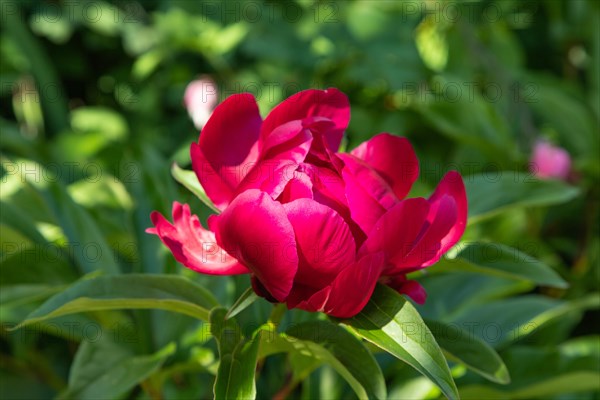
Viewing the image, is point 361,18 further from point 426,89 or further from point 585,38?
point 585,38

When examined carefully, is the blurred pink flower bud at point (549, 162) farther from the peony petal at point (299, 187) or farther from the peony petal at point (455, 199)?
the peony petal at point (299, 187)

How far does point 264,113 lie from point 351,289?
0.78m

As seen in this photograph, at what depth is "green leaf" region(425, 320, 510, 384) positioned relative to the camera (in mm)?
750

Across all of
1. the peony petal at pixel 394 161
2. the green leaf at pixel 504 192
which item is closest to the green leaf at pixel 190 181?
the peony petal at pixel 394 161

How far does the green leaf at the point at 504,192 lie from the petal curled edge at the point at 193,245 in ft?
1.26

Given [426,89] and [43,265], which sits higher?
[43,265]

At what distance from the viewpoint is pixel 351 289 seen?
2.09ft

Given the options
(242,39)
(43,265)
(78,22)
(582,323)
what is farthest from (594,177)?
(78,22)

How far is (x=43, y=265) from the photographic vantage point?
1.02 metres

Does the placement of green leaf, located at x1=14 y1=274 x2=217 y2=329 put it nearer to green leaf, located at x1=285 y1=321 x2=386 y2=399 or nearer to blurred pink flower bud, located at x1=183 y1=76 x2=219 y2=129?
green leaf, located at x1=285 y1=321 x2=386 y2=399

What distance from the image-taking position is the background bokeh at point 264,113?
3.26ft

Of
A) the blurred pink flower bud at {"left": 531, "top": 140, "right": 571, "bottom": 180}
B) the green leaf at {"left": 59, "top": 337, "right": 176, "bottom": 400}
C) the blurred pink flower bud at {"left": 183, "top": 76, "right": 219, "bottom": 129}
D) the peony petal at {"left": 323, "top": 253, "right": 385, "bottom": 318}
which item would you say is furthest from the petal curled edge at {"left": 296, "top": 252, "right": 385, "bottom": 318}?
the blurred pink flower bud at {"left": 183, "top": 76, "right": 219, "bottom": 129}

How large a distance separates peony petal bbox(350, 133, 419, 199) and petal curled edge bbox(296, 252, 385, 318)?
0.35 ft

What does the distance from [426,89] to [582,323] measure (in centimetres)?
59
